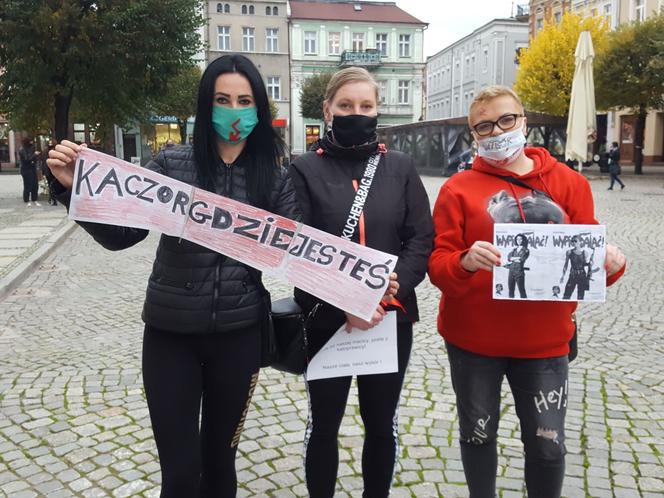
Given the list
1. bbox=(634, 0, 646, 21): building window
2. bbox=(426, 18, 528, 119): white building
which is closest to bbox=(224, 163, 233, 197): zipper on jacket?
bbox=(634, 0, 646, 21): building window

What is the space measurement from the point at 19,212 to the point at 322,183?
1643cm

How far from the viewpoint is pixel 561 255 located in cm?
238

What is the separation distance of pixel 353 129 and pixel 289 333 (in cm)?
90

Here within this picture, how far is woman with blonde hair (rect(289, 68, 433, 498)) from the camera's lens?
262 centimetres

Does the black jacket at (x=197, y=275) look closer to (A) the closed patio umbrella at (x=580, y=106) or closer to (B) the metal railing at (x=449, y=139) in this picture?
(A) the closed patio umbrella at (x=580, y=106)

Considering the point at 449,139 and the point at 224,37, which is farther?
the point at 224,37

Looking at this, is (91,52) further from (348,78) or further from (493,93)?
(493,93)

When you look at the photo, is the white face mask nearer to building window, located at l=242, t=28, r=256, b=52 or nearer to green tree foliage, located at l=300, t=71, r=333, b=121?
green tree foliage, located at l=300, t=71, r=333, b=121

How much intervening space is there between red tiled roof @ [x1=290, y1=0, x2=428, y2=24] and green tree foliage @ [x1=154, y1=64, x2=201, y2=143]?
794 inches

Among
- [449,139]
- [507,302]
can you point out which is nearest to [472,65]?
[449,139]

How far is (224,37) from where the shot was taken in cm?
5538

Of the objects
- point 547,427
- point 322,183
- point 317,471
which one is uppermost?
point 322,183

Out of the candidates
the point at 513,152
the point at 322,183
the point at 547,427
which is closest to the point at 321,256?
the point at 322,183

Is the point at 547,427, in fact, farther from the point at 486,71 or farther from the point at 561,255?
the point at 486,71
